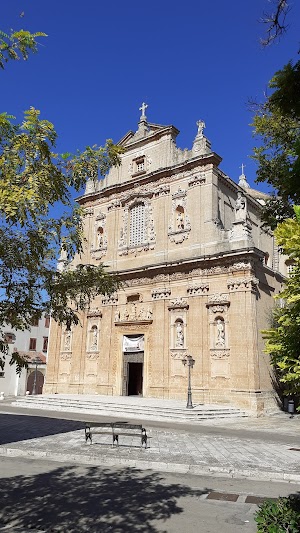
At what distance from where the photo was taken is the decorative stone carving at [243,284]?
2383cm

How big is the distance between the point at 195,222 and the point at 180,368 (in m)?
9.53

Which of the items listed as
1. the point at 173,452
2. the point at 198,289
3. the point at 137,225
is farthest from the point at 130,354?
the point at 173,452

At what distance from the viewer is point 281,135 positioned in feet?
34.2

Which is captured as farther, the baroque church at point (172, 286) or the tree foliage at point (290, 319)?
the baroque church at point (172, 286)

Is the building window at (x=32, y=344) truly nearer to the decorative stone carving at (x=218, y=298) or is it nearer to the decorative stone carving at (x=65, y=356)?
the decorative stone carving at (x=65, y=356)

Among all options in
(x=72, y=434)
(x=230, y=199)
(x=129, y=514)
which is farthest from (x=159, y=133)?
(x=129, y=514)

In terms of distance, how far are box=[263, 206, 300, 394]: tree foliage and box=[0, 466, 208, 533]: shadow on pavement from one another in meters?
3.20

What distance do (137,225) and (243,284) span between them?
10425 millimetres

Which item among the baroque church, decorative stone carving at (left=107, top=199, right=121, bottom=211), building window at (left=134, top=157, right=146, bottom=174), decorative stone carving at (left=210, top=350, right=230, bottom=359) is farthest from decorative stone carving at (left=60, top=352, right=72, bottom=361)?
building window at (left=134, top=157, right=146, bottom=174)

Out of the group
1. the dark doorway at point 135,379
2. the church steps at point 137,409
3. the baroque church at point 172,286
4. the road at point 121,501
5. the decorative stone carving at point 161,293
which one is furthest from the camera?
the dark doorway at point 135,379

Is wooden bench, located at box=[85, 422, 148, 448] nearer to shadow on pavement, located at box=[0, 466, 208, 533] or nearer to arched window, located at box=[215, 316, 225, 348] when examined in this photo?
shadow on pavement, located at box=[0, 466, 208, 533]

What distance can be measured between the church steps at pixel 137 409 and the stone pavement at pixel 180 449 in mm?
2815

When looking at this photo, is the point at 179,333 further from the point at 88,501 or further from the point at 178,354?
the point at 88,501

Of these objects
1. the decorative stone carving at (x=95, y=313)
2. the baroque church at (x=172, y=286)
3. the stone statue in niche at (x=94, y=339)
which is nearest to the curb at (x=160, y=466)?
the baroque church at (x=172, y=286)
